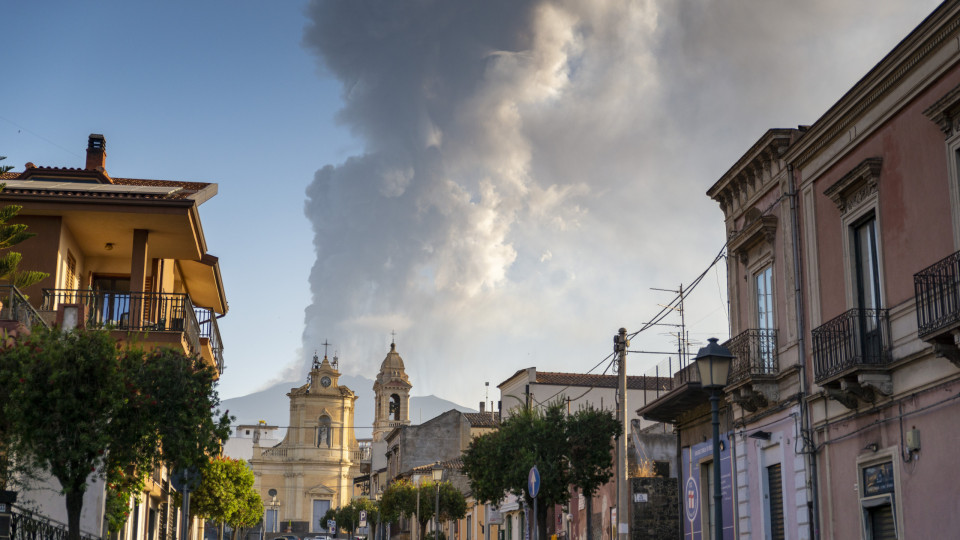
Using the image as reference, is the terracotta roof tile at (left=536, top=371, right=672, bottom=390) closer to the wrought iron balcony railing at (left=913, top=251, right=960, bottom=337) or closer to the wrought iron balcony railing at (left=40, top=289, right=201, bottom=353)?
the wrought iron balcony railing at (left=40, top=289, right=201, bottom=353)

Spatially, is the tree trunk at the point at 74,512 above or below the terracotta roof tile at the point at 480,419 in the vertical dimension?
below

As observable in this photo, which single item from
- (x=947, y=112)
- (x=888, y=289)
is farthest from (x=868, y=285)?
(x=947, y=112)

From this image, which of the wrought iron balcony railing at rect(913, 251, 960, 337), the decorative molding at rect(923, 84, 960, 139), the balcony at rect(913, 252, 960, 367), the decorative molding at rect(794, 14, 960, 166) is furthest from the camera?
the decorative molding at rect(794, 14, 960, 166)

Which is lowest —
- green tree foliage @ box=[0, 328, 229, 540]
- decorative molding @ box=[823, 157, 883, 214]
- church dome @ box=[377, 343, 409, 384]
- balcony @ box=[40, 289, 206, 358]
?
green tree foliage @ box=[0, 328, 229, 540]

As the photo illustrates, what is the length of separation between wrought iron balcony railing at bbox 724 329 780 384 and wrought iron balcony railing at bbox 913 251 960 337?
5.79m

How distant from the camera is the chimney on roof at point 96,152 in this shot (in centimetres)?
3250

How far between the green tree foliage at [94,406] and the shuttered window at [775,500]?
11095 mm

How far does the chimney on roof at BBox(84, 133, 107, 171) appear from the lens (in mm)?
32500

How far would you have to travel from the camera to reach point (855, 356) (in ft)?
55.4

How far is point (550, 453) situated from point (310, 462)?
99.6m

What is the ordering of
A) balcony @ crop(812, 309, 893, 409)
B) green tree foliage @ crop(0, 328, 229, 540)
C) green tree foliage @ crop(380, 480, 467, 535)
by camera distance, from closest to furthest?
green tree foliage @ crop(0, 328, 229, 540), balcony @ crop(812, 309, 893, 409), green tree foliage @ crop(380, 480, 467, 535)

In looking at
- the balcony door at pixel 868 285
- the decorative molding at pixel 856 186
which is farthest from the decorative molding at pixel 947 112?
the balcony door at pixel 868 285

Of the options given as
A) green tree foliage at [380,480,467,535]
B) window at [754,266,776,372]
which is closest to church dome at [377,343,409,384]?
green tree foliage at [380,480,467,535]

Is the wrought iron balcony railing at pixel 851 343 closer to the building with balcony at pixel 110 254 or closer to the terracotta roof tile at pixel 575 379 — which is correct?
the building with balcony at pixel 110 254
